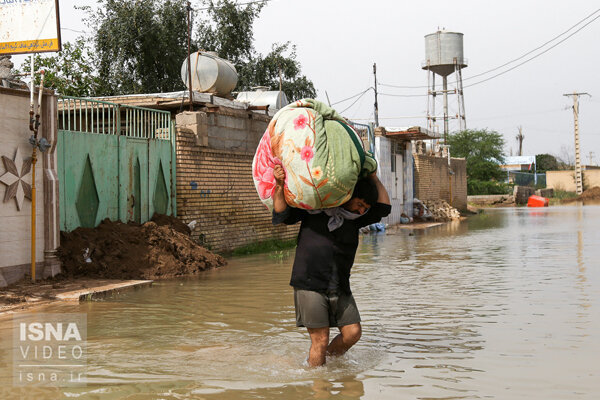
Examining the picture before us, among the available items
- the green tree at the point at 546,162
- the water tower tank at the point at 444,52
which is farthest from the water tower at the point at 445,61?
the green tree at the point at 546,162

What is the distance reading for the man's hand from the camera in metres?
4.39

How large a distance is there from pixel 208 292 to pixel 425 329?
3.43 metres

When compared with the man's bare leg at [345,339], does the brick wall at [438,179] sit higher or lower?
higher

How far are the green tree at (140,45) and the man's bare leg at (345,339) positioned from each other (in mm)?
24565

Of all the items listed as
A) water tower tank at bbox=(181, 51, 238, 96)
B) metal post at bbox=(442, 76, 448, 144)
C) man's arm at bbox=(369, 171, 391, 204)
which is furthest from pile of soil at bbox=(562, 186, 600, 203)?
man's arm at bbox=(369, 171, 391, 204)

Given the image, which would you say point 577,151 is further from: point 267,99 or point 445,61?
point 267,99

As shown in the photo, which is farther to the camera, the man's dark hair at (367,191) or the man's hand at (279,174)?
the man's dark hair at (367,191)

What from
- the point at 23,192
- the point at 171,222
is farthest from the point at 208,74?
the point at 23,192

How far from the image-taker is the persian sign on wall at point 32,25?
30.3 ft

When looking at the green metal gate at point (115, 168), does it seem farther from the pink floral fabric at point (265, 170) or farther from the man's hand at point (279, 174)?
the man's hand at point (279, 174)

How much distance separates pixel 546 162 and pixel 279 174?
7968 centimetres

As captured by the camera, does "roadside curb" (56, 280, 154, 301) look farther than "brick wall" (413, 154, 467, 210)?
No

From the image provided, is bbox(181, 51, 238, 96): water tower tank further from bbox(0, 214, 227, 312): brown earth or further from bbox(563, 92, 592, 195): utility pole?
bbox(563, 92, 592, 195): utility pole

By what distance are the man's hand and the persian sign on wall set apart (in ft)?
20.2
